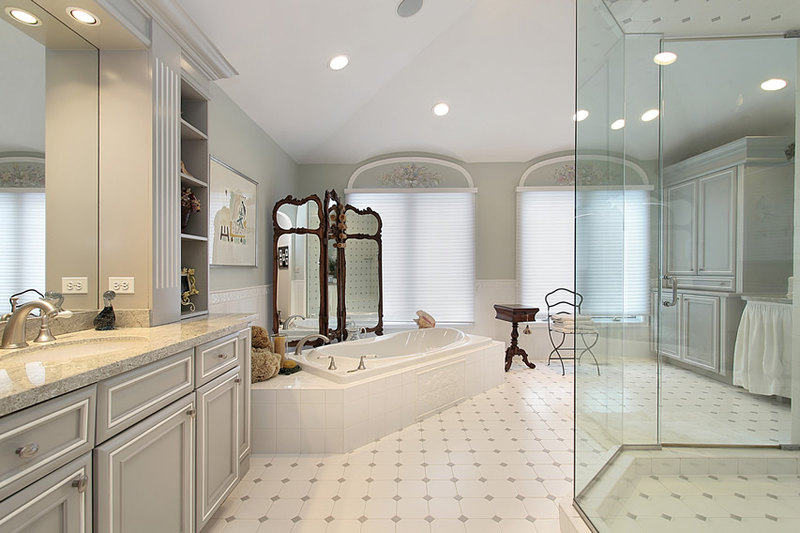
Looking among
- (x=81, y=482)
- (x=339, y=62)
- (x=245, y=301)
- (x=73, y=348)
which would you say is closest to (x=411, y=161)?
(x=339, y=62)

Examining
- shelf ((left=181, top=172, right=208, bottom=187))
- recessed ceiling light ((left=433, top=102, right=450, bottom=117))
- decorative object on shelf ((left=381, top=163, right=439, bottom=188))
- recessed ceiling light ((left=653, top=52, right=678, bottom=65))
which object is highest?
recessed ceiling light ((left=433, top=102, right=450, bottom=117))

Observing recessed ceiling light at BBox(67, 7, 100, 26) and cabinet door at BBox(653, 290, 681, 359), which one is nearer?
recessed ceiling light at BBox(67, 7, 100, 26)

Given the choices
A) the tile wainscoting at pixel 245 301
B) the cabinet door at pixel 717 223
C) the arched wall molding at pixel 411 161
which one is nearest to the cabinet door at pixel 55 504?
the tile wainscoting at pixel 245 301

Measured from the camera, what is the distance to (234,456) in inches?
73.1

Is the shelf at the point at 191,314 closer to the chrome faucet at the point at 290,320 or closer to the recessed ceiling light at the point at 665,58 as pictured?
the chrome faucet at the point at 290,320

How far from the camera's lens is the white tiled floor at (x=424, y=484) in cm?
175

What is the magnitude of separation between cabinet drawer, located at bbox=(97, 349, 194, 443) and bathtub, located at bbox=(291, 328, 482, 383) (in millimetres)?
1221

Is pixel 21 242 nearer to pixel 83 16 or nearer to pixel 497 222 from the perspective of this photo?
pixel 83 16

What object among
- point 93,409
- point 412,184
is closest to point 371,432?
point 93,409

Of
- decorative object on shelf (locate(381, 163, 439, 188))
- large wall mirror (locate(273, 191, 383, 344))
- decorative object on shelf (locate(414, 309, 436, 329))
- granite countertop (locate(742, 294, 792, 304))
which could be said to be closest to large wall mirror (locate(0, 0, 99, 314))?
large wall mirror (locate(273, 191, 383, 344))

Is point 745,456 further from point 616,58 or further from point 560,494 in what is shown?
point 616,58

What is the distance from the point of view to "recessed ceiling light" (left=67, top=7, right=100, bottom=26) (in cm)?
152

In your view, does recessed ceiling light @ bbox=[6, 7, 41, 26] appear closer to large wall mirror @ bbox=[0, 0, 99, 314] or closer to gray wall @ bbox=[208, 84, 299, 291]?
large wall mirror @ bbox=[0, 0, 99, 314]

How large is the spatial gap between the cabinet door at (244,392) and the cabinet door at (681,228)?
2.09 meters
